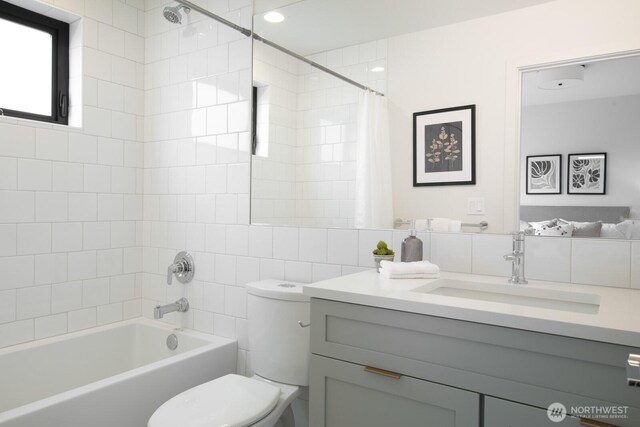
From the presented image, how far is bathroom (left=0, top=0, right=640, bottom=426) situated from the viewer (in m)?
1.55

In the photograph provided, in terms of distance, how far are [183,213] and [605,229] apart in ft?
6.76

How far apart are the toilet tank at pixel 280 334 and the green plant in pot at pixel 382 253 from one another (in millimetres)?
363

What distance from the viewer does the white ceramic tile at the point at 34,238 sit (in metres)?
2.17

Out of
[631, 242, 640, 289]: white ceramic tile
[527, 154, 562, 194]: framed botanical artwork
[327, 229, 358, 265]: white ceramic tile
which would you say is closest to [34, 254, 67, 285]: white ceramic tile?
[327, 229, 358, 265]: white ceramic tile

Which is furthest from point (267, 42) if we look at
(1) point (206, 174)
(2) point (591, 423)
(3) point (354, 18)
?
(2) point (591, 423)

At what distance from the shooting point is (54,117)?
95.3 inches

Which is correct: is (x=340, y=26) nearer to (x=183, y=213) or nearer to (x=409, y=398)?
(x=183, y=213)

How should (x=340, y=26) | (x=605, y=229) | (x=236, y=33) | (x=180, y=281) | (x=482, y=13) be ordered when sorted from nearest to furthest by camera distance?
1. (x=605, y=229)
2. (x=482, y=13)
3. (x=340, y=26)
4. (x=236, y=33)
5. (x=180, y=281)

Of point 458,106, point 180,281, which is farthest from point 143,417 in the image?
point 458,106

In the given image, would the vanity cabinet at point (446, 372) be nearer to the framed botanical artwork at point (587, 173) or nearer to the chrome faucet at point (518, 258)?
the chrome faucet at point (518, 258)

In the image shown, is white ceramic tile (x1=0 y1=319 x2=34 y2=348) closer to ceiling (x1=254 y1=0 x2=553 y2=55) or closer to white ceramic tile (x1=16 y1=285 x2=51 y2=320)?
white ceramic tile (x1=16 y1=285 x2=51 y2=320)

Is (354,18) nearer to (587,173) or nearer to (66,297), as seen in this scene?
(587,173)

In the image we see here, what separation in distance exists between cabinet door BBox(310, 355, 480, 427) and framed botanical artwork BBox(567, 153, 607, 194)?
2.68ft

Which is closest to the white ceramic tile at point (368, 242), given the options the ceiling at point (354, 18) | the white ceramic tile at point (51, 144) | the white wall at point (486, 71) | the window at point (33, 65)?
the white wall at point (486, 71)
